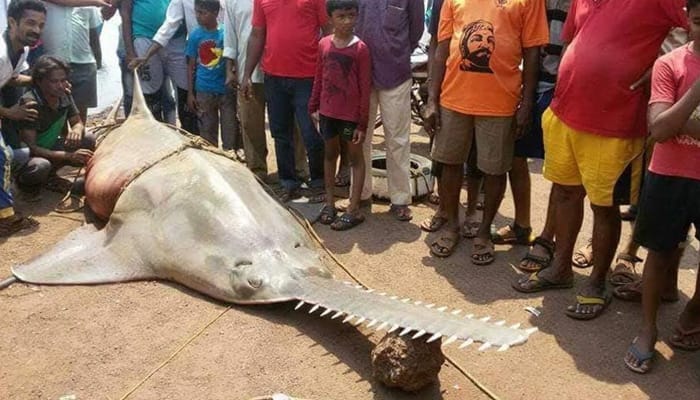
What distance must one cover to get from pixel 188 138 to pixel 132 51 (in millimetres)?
2063

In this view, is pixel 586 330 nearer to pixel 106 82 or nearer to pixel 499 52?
pixel 499 52

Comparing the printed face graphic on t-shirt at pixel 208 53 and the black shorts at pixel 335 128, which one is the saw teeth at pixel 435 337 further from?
the printed face graphic on t-shirt at pixel 208 53

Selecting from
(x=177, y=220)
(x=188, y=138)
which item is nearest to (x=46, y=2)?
(x=188, y=138)

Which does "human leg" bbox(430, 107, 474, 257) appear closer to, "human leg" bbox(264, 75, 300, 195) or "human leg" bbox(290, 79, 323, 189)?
"human leg" bbox(290, 79, 323, 189)

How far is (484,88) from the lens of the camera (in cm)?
451

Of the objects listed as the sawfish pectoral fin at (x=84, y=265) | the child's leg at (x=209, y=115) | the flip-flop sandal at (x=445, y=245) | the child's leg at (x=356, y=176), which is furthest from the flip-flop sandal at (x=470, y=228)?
the child's leg at (x=209, y=115)

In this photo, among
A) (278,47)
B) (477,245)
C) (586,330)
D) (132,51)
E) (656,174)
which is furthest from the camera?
(132,51)

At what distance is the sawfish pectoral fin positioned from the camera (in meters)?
4.32

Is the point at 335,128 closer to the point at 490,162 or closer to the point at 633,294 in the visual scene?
the point at 490,162

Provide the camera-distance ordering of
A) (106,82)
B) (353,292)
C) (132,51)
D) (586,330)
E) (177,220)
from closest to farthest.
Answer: (353,292)
(586,330)
(177,220)
(132,51)
(106,82)

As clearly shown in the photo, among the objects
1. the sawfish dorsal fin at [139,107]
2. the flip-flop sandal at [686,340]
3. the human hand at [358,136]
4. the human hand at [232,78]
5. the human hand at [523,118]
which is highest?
the human hand at [523,118]

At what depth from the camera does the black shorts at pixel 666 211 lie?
332 centimetres

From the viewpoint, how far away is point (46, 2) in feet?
20.8

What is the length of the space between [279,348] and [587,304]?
71.2 inches
